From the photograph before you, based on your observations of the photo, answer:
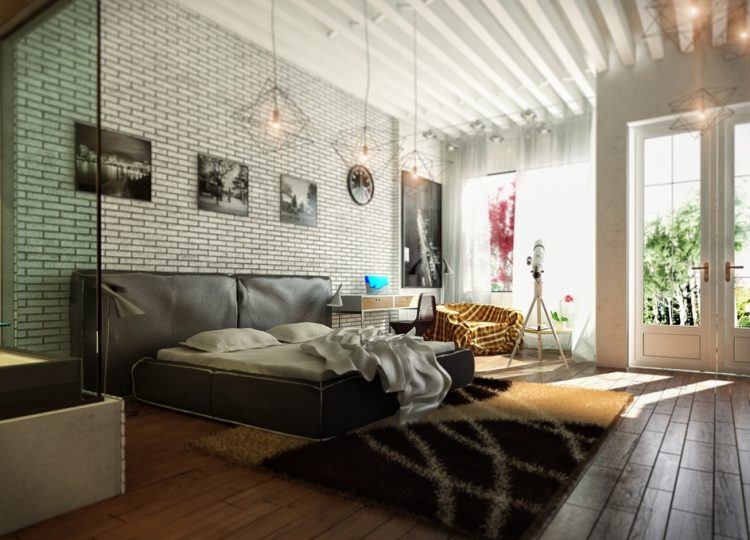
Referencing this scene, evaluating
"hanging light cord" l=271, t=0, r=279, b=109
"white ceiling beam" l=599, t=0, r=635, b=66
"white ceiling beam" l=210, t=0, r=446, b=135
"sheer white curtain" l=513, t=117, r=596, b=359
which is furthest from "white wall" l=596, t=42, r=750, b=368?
"hanging light cord" l=271, t=0, r=279, b=109

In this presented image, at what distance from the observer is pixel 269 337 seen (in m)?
4.77

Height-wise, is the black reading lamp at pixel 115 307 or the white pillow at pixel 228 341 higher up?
the black reading lamp at pixel 115 307

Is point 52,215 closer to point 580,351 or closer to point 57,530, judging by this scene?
point 57,530

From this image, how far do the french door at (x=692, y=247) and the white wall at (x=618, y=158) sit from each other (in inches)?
9.6

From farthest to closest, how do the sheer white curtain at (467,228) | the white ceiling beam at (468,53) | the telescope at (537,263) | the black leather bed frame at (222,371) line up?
1. the sheer white curtain at (467,228)
2. the telescope at (537,263)
3. the white ceiling beam at (468,53)
4. the black leather bed frame at (222,371)

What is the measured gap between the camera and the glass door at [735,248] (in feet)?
17.7

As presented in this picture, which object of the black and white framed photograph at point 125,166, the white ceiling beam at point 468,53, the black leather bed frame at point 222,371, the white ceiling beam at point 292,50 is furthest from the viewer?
the white ceiling beam at point 292,50

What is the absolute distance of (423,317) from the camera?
678cm

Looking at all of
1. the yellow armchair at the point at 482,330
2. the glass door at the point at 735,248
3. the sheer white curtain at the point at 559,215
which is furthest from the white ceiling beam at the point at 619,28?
the yellow armchair at the point at 482,330

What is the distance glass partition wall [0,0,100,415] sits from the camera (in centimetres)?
237

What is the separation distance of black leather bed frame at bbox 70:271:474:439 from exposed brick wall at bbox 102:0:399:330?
31 cm

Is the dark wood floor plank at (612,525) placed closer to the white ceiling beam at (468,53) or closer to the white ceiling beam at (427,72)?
the white ceiling beam at (468,53)

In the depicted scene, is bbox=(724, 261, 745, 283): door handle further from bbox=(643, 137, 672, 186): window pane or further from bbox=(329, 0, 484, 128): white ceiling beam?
bbox=(329, 0, 484, 128): white ceiling beam

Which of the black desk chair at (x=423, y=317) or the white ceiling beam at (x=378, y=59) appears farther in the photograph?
the black desk chair at (x=423, y=317)
